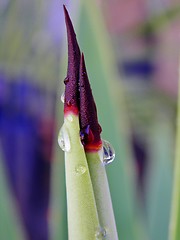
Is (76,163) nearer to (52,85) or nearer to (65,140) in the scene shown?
(65,140)

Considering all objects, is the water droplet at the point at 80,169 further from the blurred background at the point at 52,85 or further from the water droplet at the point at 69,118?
the blurred background at the point at 52,85

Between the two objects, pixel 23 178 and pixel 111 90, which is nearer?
pixel 111 90

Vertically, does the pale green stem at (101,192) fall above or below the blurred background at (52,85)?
above

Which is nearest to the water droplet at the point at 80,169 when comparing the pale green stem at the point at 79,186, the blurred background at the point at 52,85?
the pale green stem at the point at 79,186

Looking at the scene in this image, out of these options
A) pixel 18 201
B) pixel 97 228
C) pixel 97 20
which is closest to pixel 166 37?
pixel 18 201

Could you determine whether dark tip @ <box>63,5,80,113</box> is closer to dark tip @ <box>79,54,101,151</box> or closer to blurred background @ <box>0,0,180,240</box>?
dark tip @ <box>79,54,101,151</box>

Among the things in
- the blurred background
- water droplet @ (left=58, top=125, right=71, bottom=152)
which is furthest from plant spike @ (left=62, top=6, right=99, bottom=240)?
the blurred background

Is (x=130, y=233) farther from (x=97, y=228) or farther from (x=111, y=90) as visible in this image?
(x=97, y=228)
